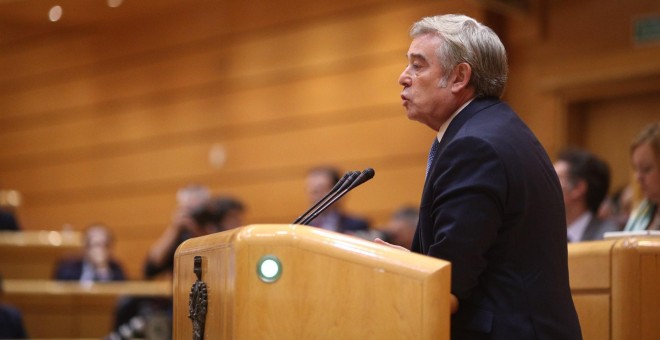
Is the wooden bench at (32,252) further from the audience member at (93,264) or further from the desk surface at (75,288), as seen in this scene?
the desk surface at (75,288)

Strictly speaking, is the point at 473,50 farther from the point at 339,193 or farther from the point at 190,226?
the point at 190,226

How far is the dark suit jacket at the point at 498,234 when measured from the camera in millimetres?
2146

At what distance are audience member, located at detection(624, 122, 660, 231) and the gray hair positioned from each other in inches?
61.3

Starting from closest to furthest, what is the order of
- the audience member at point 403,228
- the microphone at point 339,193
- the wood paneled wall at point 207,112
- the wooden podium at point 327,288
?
the wooden podium at point 327,288 < the microphone at point 339,193 < the audience member at point 403,228 < the wood paneled wall at point 207,112

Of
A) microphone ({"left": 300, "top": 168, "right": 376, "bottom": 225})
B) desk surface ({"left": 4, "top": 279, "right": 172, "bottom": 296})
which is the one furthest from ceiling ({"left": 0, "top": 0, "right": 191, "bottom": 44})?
microphone ({"left": 300, "top": 168, "right": 376, "bottom": 225})

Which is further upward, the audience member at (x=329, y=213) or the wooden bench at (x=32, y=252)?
the audience member at (x=329, y=213)

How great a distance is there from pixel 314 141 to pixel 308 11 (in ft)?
3.89

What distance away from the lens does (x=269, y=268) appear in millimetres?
2033

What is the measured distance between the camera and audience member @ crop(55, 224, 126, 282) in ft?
26.2

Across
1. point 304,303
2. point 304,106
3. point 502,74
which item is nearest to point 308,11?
point 304,106

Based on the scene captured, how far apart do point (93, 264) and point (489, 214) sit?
6.52 metres

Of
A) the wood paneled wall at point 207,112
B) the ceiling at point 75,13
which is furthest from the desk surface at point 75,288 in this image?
the ceiling at point 75,13

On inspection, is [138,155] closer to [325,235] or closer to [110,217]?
[110,217]

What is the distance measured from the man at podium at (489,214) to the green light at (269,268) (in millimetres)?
366
